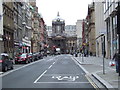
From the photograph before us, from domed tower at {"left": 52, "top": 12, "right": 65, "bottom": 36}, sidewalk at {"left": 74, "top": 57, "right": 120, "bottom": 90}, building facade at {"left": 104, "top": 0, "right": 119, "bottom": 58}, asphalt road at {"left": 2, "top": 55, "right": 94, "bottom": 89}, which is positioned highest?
domed tower at {"left": 52, "top": 12, "right": 65, "bottom": 36}

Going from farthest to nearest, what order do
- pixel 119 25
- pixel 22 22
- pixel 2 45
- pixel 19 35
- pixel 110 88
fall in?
pixel 22 22 → pixel 19 35 → pixel 2 45 → pixel 119 25 → pixel 110 88

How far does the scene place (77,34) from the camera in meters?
192

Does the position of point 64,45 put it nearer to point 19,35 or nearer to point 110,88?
point 19,35

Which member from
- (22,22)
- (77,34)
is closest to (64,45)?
(77,34)

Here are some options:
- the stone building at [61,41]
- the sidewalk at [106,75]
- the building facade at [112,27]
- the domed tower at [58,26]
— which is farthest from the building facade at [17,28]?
the domed tower at [58,26]

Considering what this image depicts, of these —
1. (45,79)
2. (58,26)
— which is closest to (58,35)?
(58,26)

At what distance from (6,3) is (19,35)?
692 inches

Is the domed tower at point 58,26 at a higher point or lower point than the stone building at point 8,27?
higher

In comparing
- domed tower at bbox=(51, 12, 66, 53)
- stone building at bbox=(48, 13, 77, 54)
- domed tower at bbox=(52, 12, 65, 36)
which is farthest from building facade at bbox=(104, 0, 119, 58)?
domed tower at bbox=(52, 12, 65, 36)

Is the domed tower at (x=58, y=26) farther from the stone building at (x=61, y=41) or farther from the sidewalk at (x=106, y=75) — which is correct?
the sidewalk at (x=106, y=75)

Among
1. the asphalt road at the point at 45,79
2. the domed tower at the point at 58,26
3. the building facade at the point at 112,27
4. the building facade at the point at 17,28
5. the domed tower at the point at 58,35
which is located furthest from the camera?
the domed tower at the point at 58,26

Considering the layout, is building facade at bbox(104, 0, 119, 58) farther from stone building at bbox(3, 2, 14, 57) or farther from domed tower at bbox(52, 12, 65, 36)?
domed tower at bbox(52, 12, 65, 36)

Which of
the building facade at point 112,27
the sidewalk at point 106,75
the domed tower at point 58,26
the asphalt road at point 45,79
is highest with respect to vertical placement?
the domed tower at point 58,26

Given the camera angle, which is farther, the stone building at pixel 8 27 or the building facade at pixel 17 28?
the building facade at pixel 17 28
